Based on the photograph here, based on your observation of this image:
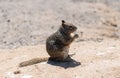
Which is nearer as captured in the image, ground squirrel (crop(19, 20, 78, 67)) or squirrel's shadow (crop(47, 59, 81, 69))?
squirrel's shadow (crop(47, 59, 81, 69))

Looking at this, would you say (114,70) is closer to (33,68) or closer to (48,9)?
(33,68)

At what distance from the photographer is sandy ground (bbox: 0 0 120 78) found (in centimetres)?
813

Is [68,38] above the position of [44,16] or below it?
above

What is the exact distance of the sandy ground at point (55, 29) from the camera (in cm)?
813

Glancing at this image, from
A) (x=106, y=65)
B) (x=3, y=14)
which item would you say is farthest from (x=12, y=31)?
(x=106, y=65)

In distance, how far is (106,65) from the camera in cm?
803

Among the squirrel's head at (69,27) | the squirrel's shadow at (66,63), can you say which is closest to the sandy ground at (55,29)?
the squirrel's shadow at (66,63)

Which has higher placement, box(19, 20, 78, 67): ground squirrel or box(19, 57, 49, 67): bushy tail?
box(19, 20, 78, 67): ground squirrel

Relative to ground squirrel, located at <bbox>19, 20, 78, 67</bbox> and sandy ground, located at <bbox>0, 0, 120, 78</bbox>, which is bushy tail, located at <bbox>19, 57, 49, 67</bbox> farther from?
sandy ground, located at <bbox>0, 0, 120, 78</bbox>

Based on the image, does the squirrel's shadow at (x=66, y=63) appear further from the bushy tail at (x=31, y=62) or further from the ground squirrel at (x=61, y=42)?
the bushy tail at (x=31, y=62)

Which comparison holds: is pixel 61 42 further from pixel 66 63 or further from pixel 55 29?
pixel 55 29

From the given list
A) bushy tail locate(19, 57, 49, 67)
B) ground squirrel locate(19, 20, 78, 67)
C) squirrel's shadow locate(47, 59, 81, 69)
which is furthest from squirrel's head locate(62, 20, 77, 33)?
bushy tail locate(19, 57, 49, 67)

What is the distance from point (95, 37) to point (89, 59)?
13.4ft

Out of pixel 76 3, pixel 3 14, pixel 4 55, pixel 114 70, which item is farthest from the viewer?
pixel 76 3
